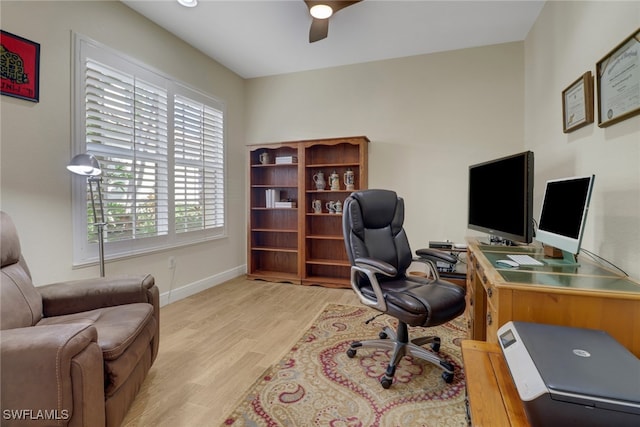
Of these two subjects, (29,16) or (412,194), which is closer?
(29,16)

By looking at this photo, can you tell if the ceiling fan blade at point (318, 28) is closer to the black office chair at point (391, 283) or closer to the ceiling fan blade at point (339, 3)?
the ceiling fan blade at point (339, 3)

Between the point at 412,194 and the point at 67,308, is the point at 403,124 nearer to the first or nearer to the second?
the point at 412,194

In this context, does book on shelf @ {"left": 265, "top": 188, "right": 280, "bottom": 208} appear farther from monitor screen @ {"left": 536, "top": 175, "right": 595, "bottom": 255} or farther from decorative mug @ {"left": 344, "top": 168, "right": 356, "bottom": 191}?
monitor screen @ {"left": 536, "top": 175, "right": 595, "bottom": 255}

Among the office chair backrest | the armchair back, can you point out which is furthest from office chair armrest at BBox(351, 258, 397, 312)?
the armchair back

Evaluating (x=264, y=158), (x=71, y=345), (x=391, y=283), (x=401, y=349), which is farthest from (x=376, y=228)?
(x=264, y=158)

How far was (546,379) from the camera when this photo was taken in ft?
2.39

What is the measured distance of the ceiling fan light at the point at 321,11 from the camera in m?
2.13

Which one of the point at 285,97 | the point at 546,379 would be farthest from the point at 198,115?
the point at 546,379

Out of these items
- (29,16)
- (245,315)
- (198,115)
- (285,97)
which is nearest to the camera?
(29,16)

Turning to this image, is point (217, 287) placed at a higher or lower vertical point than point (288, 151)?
lower

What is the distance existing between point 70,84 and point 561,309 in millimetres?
3251

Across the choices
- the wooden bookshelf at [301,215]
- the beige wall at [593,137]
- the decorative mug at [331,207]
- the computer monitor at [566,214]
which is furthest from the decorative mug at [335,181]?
the computer monitor at [566,214]

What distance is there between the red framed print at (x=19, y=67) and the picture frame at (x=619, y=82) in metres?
3.38

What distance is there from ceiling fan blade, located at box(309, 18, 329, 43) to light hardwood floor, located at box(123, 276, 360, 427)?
2.46 m
